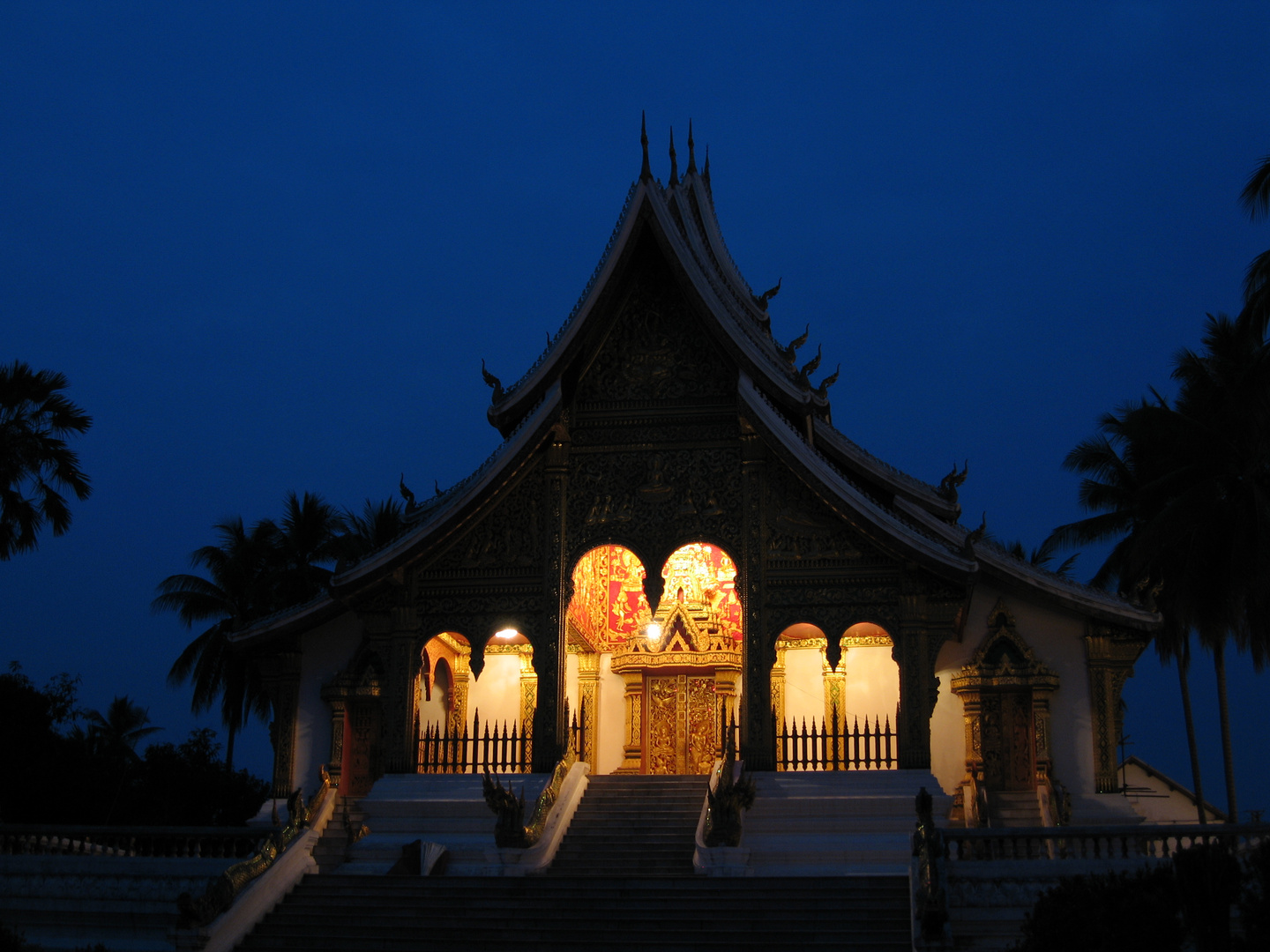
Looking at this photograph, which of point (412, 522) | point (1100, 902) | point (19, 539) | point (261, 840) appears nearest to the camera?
point (1100, 902)

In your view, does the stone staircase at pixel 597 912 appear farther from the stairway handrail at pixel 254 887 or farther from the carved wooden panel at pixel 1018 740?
the carved wooden panel at pixel 1018 740

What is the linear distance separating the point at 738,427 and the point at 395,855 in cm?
729

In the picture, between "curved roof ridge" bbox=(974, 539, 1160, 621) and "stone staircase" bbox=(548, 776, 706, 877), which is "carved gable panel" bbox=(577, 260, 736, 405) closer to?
"curved roof ridge" bbox=(974, 539, 1160, 621)

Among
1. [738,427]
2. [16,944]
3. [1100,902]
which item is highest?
[738,427]

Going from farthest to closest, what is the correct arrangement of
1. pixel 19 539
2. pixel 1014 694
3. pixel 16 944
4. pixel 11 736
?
pixel 11 736 < pixel 19 539 < pixel 1014 694 < pixel 16 944

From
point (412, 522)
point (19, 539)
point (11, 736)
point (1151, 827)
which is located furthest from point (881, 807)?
point (11, 736)

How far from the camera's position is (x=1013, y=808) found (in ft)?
56.3

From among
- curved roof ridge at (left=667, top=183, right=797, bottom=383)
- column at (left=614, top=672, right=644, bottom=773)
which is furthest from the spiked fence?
curved roof ridge at (left=667, top=183, right=797, bottom=383)

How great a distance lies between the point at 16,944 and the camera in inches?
500

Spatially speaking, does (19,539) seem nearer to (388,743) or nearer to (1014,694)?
(388,743)

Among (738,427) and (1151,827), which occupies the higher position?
(738,427)

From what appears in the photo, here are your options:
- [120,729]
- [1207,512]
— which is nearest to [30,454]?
[1207,512]

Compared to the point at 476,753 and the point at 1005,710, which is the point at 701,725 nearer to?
the point at 476,753

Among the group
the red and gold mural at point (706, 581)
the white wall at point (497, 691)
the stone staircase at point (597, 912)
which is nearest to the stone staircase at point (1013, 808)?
the stone staircase at point (597, 912)
